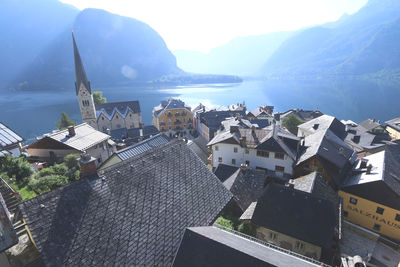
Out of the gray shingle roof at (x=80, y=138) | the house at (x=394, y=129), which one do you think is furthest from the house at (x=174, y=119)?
the house at (x=394, y=129)

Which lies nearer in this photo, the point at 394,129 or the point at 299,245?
the point at 299,245

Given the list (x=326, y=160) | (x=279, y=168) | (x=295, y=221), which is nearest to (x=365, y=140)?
(x=326, y=160)

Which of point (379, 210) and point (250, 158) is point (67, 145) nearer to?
point (250, 158)

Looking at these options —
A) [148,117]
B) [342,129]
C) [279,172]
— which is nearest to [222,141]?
[279,172]

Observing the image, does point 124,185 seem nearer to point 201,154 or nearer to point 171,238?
point 171,238

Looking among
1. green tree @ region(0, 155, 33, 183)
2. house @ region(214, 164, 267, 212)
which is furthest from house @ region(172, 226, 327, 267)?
green tree @ region(0, 155, 33, 183)

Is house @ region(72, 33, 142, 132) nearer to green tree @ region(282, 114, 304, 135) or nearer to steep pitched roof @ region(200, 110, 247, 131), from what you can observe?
steep pitched roof @ region(200, 110, 247, 131)
